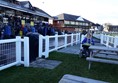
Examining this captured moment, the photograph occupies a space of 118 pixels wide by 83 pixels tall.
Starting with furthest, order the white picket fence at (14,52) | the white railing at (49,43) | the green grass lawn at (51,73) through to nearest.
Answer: the white railing at (49,43), the white picket fence at (14,52), the green grass lawn at (51,73)

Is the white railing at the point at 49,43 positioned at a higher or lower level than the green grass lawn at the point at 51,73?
higher

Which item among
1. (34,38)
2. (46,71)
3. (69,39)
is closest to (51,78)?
(46,71)

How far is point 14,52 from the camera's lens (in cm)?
537

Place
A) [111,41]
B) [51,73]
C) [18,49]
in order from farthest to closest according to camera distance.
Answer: [111,41], [18,49], [51,73]

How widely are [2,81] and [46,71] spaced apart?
150cm

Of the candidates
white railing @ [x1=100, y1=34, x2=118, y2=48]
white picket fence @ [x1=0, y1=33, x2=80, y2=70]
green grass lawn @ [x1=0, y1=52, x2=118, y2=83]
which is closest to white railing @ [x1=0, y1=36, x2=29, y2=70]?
white picket fence @ [x1=0, y1=33, x2=80, y2=70]

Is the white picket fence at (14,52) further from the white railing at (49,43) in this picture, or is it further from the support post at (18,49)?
the white railing at (49,43)

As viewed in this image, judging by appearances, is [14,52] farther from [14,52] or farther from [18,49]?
[18,49]

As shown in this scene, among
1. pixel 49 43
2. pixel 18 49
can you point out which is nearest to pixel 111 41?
pixel 49 43

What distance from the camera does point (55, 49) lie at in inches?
354

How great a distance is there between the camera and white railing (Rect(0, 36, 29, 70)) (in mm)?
4887

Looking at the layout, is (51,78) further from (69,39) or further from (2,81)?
(69,39)

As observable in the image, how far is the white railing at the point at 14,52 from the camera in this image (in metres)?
4.89

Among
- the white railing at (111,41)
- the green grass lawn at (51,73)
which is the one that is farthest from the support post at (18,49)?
the white railing at (111,41)
